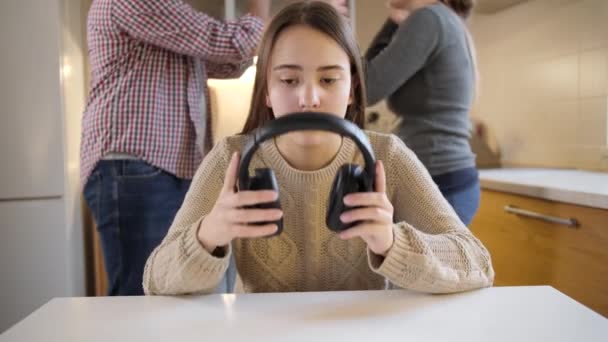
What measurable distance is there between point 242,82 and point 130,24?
0.58 meters

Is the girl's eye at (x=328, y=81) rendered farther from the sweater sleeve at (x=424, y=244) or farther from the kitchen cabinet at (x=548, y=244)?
the kitchen cabinet at (x=548, y=244)

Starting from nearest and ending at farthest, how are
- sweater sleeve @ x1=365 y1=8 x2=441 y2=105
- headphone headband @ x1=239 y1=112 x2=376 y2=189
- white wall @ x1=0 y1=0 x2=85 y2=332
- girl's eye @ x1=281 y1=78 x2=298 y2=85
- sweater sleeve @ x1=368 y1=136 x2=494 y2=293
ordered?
headphone headband @ x1=239 y1=112 x2=376 y2=189 → sweater sleeve @ x1=368 y1=136 x2=494 y2=293 → girl's eye @ x1=281 y1=78 x2=298 y2=85 → sweater sleeve @ x1=365 y1=8 x2=441 y2=105 → white wall @ x1=0 y1=0 x2=85 y2=332

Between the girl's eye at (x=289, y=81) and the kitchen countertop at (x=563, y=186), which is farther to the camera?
the kitchen countertop at (x=563, y=186)

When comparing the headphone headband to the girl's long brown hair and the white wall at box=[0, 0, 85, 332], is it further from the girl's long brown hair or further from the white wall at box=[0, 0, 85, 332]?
the white wall at box=[0, 0, 85, 332]

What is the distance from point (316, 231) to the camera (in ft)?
2.52

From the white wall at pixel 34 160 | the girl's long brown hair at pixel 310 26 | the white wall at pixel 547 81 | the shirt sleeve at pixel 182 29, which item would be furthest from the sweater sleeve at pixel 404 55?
the white wall at pixel 34 160

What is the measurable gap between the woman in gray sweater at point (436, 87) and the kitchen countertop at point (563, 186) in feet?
1.00

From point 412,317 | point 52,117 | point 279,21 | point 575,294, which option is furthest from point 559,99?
point 52,117

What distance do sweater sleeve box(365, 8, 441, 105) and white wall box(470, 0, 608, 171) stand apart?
39.6 inches

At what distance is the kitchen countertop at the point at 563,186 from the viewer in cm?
115

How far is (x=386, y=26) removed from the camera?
4.08 ft

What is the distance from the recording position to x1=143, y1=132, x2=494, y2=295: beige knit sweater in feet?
2.18

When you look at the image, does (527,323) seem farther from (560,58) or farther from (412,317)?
(560,58)

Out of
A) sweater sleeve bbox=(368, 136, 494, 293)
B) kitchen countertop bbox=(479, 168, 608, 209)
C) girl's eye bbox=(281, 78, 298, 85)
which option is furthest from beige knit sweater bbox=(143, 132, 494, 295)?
kitchen countertop bbox=(479, 168, 608, 209)
